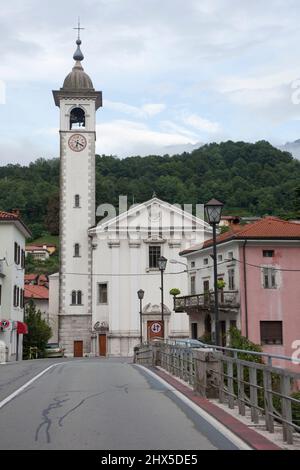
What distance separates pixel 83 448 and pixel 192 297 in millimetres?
42763

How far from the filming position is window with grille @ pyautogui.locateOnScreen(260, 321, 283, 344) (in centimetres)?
4497

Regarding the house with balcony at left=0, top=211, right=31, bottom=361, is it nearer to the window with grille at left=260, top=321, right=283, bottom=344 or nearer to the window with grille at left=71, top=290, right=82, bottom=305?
the window with grille at left=71, top=290, right=82, bottom=305

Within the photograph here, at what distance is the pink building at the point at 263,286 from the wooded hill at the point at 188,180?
167 ft

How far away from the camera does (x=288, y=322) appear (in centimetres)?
4550

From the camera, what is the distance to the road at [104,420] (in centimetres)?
902

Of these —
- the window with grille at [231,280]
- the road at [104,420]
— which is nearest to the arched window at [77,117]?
the window with grille at [231,280]

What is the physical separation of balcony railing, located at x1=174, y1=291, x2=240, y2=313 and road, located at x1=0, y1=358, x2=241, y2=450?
2863 cm

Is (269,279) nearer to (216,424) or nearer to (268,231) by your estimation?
(268,231)

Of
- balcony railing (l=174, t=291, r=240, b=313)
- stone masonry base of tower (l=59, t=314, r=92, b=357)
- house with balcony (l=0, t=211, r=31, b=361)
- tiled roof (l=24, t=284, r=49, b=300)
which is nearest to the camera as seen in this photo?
balcony railing (l=174, t=291, r=240, b=313)

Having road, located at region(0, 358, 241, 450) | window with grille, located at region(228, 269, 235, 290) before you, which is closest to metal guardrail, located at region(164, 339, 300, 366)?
road, located at region(0, 358, 241, 450)

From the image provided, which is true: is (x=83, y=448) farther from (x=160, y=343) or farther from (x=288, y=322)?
(x=288, y=322)

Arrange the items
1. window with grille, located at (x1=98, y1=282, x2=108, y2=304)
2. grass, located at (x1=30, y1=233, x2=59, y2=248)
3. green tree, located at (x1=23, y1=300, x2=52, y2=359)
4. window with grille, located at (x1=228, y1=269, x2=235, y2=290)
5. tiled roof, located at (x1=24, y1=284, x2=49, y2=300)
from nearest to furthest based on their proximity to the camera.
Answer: window with grille, located at (x1=228, y1=269, x2=235, y2=290)
green tree, located at (x1=23, y1=300, x2=52, y2=359)
window with grille, located at (x1=98, y1=282, x2=108, y2=304)
tiled roof, located at (x1=24, y1=284, x2=49, y2=300)
grass, located at (x1=30, y1=233, x2=59, y2=248)

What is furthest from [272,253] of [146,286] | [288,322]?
[146,286]

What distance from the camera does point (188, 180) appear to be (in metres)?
114
